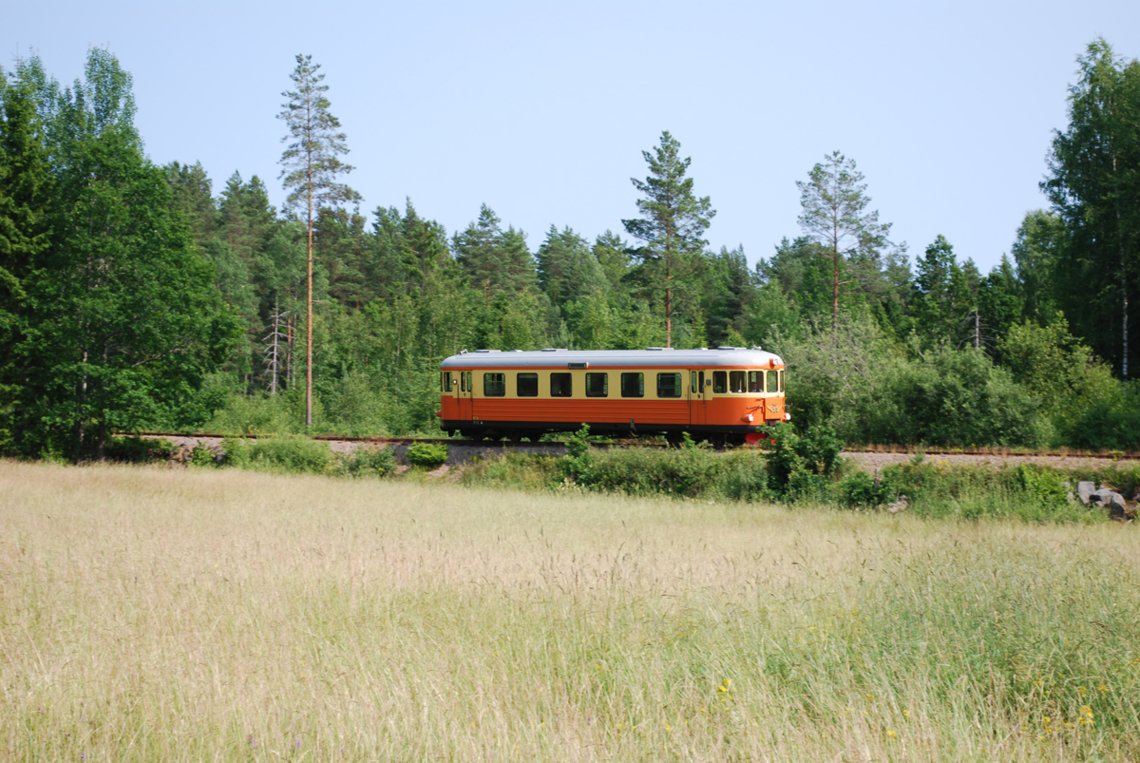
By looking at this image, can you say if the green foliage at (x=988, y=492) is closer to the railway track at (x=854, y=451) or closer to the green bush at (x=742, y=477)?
the railway track at (x=854, y=451)

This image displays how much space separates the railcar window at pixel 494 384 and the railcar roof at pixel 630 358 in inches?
10.9

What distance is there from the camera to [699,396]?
23.2 m

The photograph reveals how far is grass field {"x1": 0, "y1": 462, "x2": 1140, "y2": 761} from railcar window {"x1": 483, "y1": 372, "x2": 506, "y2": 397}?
14.8m

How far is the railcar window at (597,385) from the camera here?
2412 centimetres

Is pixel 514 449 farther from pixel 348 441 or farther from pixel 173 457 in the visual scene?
pixel 173 457

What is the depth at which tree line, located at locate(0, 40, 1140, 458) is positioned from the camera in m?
26.7

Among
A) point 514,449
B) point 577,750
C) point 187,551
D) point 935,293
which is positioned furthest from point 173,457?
point 935,293

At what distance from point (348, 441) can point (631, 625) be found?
21.9 meters

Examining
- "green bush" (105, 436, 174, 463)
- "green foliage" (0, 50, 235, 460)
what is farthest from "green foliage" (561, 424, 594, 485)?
"green bush" (105, 436, 174, 463)

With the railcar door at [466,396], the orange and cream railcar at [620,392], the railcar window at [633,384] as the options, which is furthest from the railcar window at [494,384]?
the railcar window at [633,384]

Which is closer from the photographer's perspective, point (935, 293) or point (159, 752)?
point (159, 752)

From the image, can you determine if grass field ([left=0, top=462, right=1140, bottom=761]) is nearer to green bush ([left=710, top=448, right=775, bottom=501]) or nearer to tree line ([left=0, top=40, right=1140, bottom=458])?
green bush ([left=710, top=448, right=775, bottom=501])

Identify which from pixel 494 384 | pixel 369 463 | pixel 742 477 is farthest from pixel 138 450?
pixel 742 477

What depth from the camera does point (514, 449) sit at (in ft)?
79.7
